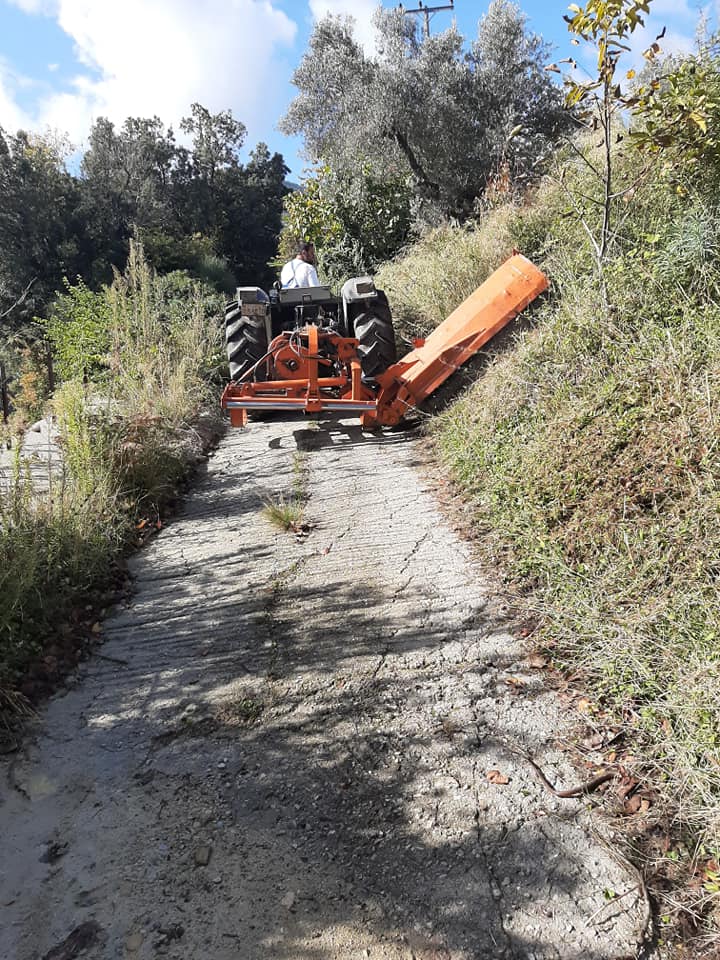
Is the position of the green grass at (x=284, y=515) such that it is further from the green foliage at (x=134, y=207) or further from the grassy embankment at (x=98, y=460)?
the green foliage at (x=134, y=207)

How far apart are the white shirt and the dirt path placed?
407 cm

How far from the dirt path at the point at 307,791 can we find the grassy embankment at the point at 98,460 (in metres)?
0.34

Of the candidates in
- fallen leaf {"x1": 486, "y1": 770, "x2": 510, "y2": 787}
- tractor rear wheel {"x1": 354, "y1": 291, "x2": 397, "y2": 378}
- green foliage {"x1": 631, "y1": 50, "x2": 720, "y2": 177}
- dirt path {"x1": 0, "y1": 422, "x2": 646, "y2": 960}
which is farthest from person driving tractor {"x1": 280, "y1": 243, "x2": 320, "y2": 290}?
fallen leaf {"x1": 486, "y1": 770, "x2": 510, "y2": 787}

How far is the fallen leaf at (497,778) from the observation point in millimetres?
2305

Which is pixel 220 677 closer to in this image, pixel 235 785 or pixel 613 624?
pixel 235 785

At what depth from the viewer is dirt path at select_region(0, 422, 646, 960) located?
1880 mm

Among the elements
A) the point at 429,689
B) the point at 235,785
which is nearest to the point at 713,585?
the point at 429,689

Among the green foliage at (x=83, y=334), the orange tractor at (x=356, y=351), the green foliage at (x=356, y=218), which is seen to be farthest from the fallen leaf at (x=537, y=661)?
the green foliage at (x=356, y=218)

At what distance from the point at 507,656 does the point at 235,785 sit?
4.14 ft

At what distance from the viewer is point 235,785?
2387 millimetres

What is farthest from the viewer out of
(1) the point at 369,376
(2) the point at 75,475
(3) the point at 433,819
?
(1) the point at 369,376

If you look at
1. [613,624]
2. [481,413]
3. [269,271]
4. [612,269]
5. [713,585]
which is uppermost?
[269,271]

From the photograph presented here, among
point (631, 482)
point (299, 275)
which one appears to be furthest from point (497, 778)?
point (299, 275)

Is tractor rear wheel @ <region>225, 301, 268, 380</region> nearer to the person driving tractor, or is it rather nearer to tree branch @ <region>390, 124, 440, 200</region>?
the person driving tractor
